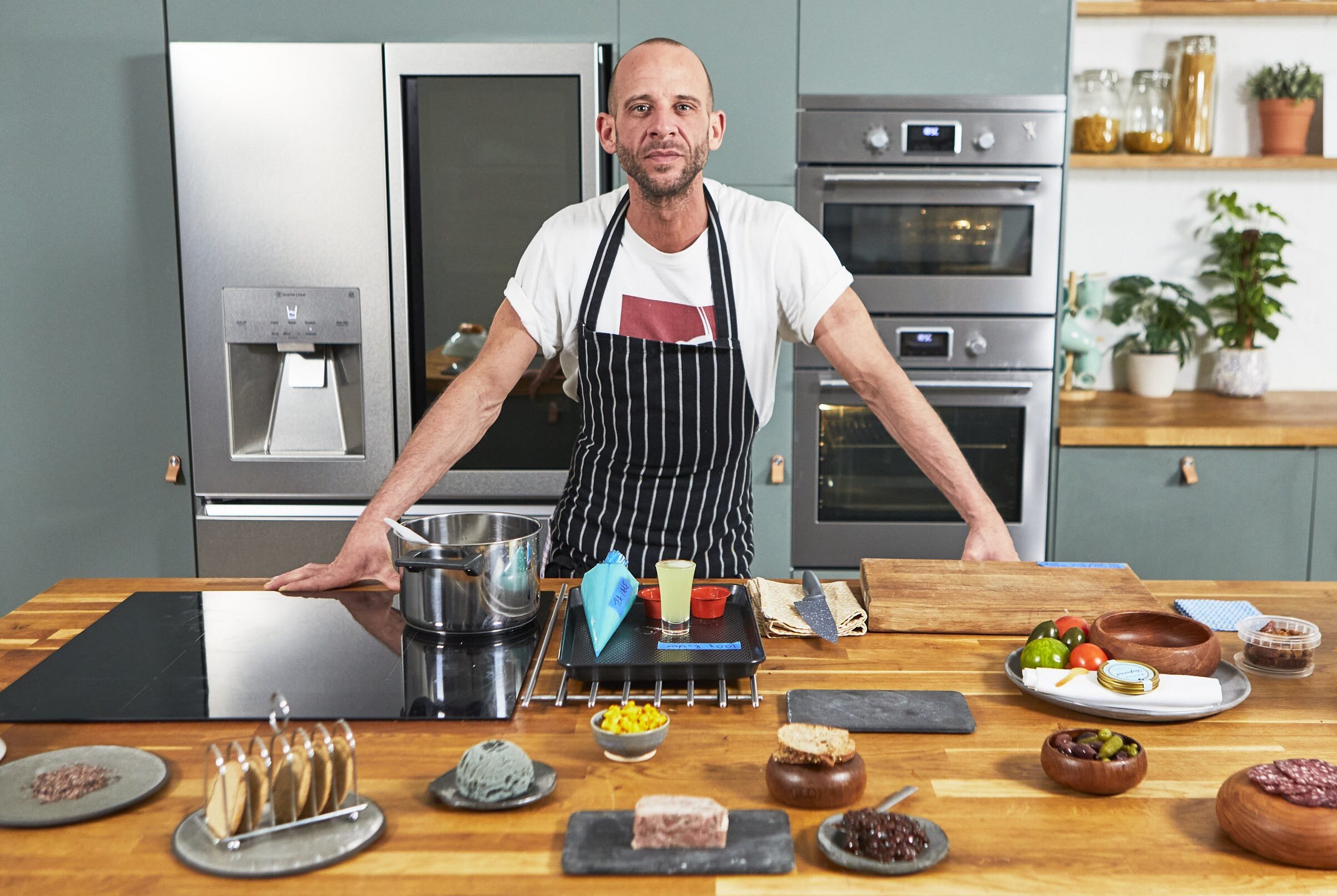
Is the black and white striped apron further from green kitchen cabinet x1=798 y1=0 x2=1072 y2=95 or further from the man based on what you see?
green kitchen cabinet x1=798 y1=0 x2=1072 y2=95

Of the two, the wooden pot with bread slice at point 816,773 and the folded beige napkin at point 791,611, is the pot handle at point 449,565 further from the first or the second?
the wooden pot with bread slice at point 816,773

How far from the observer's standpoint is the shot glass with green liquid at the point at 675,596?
1418 millimetres

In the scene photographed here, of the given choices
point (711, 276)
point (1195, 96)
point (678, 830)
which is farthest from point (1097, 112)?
point (678, 830)

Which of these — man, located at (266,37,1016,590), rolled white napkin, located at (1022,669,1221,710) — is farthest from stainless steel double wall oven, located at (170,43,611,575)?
rolled white napkin, located at (1022,669,1221,710)

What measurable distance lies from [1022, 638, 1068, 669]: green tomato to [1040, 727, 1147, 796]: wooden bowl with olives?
0.76ft

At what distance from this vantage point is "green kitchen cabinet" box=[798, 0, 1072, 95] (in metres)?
2.74

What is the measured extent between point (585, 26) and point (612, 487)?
1.29 meters

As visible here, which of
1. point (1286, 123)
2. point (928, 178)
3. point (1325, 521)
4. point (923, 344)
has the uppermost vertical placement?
point (1286, 123)

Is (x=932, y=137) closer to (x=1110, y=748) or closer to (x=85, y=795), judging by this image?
(x=1110, y=748)

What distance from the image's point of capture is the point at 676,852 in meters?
0.96

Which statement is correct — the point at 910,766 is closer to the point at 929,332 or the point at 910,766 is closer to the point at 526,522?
the point at 526,522

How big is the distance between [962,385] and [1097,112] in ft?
3.59

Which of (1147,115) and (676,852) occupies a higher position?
(1147,115)

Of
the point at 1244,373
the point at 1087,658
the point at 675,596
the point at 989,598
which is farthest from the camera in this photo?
the point at 1244,373
